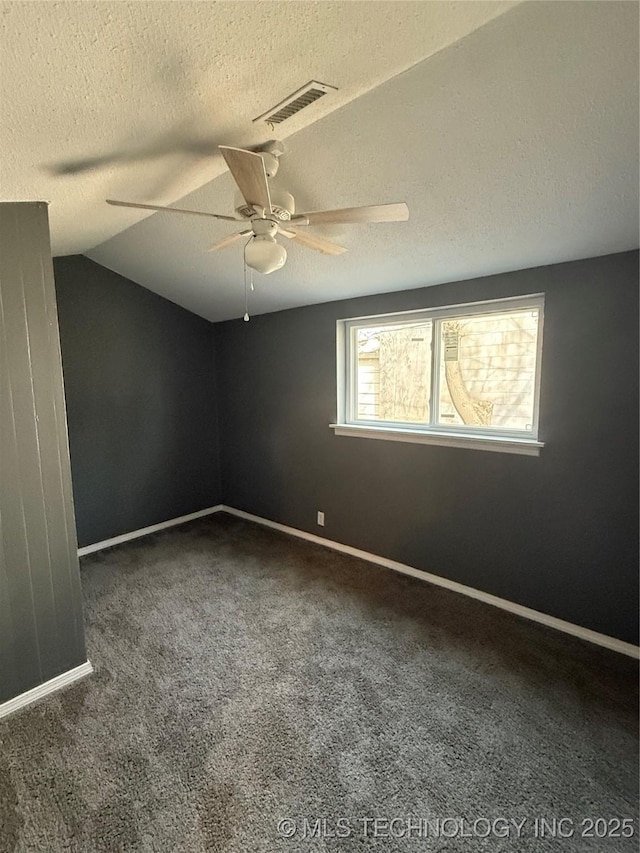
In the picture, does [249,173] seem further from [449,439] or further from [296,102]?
[449,439]

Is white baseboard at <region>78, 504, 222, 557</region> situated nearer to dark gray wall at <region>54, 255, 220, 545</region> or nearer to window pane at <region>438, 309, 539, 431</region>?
dark gray wall at <region>54, 255, 220, 545</region>

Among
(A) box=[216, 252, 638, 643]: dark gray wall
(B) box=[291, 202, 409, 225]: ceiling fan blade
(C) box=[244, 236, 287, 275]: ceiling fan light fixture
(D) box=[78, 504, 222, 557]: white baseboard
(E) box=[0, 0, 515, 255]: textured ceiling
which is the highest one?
(E) box=[0, 0, 515, 255]: textured ceiling

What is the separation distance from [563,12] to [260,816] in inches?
102

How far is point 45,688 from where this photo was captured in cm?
194

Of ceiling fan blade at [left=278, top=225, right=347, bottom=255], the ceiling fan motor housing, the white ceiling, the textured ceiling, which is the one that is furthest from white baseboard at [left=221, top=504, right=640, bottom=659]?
the textured ceiling

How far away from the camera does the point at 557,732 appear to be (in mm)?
1715

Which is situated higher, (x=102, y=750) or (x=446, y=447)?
(x=446, y=447)

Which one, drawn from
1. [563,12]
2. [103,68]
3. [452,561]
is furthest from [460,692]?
[103,68]

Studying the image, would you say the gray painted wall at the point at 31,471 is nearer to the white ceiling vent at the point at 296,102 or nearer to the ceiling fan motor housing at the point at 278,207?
the ceiling fan motor housing at the point at 278,207

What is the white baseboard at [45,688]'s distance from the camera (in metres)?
1.85

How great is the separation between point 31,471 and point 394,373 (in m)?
2.42

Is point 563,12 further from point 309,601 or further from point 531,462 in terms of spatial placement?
point 309,601

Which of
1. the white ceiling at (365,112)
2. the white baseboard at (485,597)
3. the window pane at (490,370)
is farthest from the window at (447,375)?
the white baseboard at (485,597)

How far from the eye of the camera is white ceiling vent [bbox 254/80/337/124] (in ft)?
4.02
